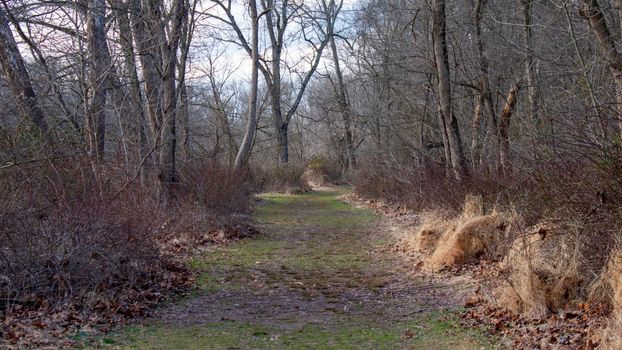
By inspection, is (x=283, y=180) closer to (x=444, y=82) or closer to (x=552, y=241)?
(x=444, y=82)

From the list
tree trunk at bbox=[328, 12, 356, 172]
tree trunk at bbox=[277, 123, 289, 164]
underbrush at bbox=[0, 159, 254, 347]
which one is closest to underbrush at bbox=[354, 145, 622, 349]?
underbrush at bbox=[0, 159, 254, 347]

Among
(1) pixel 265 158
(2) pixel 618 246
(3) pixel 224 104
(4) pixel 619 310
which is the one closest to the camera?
(4) pixel 619 310

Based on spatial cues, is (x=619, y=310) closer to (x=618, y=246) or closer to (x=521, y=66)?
(x=618, y=246)

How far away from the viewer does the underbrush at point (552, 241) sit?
680 centimetres

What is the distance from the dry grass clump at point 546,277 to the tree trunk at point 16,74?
8246 mm

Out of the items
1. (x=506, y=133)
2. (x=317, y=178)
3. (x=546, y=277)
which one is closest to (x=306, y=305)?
(x=546, y=277)

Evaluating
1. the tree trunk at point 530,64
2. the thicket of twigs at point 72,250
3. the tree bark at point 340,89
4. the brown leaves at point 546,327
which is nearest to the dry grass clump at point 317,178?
the tree bark at point 340,89

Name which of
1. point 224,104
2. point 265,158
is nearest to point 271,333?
point 224,104

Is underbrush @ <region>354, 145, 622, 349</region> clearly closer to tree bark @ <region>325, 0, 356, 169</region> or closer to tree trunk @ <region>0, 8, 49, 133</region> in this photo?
tree trunk @ <region>0, 8, 49, 133</region>

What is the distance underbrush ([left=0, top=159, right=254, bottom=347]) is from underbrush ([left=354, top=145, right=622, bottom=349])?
4456mm

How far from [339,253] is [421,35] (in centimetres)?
783

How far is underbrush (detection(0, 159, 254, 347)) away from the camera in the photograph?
24.3 feet

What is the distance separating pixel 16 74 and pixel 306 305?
24.0 feet

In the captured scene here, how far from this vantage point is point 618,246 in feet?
21.6
